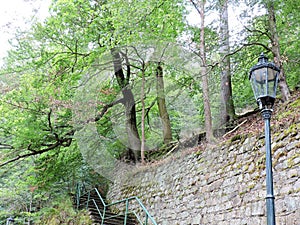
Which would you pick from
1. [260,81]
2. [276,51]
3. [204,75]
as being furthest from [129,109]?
[260,81]

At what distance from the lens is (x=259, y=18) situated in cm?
705

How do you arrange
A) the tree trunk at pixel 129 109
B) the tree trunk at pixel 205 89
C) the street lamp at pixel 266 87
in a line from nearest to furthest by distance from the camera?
the street lamp at pixel 266 87 → the tree trunk at pixel 205 89 → the tree trunk at pixel 129 109

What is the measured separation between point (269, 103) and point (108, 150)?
302 inches

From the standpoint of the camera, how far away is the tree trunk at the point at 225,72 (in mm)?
7363

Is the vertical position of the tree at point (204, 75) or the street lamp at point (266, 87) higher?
the tree at point (204, 75)

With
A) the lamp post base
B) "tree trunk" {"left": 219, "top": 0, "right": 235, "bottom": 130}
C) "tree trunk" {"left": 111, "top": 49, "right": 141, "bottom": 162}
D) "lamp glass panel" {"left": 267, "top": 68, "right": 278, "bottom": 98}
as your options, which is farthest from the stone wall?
"tree trunk" {"left": 111, "top": 49, "right": 141, "bottom": 162}

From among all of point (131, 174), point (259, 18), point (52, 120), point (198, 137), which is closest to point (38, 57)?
point (52, 120)

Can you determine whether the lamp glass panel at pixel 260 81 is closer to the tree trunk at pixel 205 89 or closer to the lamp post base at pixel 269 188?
the lamp post base at pixel 269 188

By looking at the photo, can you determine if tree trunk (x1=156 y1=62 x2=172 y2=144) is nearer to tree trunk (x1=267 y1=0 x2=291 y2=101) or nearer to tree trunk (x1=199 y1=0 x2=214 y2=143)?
tree trunk (x1=199 y1=0 x2=214 y2=143)

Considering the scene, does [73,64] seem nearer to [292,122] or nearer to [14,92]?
[14,92]

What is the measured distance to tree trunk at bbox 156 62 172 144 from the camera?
9.44 m

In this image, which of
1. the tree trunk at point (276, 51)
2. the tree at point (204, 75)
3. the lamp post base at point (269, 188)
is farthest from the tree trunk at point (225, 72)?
the lamp post base at point (269, 188)

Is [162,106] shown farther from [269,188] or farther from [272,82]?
[269,188]

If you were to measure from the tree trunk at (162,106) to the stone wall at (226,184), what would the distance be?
5.82 feet
